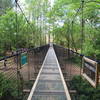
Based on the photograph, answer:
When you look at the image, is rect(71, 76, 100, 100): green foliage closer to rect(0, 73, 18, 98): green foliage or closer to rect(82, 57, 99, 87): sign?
rect(82, 57, 99, 87): sign

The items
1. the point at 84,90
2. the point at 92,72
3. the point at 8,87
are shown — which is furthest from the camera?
the point at 84,90

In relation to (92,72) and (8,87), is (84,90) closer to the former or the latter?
(92,72)

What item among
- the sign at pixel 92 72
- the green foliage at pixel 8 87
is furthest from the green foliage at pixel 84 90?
the green foliage at pixel 8 87

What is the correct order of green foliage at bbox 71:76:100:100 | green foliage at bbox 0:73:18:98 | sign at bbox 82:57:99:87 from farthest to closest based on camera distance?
1. green foliage at bbox 71:76:100:100
2. green foliage at bbox 0:73:18:98
3. sign at bbox 82:57:99:87

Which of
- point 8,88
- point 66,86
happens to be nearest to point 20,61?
point 8,88

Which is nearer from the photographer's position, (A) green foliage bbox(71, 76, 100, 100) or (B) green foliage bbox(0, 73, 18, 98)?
(B) green foliage bbox(0, 73, 18, 98)

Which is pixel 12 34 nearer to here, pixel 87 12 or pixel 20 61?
pixel 87 12

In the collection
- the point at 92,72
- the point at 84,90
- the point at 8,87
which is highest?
the point at 92,72

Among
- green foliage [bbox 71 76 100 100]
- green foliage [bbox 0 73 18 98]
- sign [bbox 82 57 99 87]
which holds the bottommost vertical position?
green foliage [bbox 71 76 100 100]

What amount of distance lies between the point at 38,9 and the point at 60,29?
2.96 meters

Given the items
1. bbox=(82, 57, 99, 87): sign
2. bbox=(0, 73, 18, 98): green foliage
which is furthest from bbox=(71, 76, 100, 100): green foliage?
bbox=(0, 73, 18, 98): green foliage

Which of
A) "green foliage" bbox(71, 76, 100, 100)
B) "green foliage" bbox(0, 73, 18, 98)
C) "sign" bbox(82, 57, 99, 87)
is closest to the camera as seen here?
"sign" bbox(82, 57, 99, 87)

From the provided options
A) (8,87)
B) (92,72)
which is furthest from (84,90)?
(8,87)

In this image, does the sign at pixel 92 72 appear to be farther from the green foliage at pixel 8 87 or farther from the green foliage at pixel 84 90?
the green foliage at pixel 8 87
